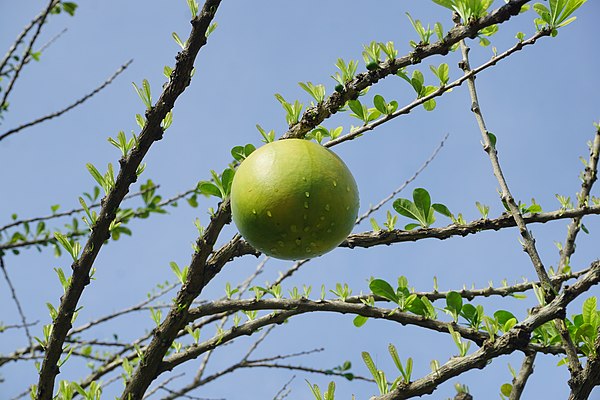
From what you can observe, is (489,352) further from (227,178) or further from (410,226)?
(227,178)

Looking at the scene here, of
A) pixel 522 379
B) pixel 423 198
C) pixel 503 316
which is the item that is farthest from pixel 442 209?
pixel 522 379

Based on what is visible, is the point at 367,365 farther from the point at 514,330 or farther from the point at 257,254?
the point at 257,254

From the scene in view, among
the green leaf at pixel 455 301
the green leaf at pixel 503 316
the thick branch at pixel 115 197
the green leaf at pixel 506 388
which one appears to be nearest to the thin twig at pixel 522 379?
the green leaf at pixel 506 388

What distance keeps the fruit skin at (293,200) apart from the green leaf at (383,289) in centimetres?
34

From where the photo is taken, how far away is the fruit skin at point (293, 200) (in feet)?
4.99

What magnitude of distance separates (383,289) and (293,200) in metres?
0.58

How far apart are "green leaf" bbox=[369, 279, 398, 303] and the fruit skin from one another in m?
0.34

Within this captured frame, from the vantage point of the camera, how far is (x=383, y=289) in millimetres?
1927

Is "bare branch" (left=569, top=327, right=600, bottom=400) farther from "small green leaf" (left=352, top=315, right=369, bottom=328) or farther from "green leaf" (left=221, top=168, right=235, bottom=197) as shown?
"green leaf" (left=221, top=168, right=235, bottom=197)

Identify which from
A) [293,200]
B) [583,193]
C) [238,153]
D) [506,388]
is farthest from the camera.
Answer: [583,193]

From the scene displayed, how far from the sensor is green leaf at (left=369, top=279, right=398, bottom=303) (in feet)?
6.30

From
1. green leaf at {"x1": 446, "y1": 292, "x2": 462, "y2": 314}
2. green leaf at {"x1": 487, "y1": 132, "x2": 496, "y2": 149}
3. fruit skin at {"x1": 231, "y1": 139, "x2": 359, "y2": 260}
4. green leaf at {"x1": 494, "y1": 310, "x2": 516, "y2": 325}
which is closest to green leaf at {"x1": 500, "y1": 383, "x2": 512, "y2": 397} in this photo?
green leaf at {"x1": 494, "y1": 310, "x2": 516, "y2": 325}

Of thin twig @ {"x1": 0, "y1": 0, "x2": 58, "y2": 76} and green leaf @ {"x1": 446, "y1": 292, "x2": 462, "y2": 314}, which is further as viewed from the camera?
thin twig @ {"x1": 0, "y1": 0, "x2": 58, "y2": 76}

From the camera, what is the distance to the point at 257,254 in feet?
6.64
